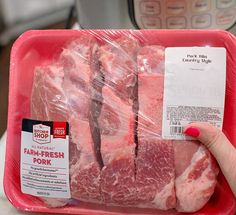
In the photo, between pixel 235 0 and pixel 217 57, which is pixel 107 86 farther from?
pixel 235 0

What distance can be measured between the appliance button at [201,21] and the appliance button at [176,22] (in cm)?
1

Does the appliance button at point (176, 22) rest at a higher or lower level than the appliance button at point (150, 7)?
lower

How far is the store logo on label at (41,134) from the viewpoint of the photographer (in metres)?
0.52

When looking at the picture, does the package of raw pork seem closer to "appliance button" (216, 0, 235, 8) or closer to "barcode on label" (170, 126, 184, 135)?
"barcode on label" (170, 126, 184, 135)

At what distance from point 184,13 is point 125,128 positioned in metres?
0.22

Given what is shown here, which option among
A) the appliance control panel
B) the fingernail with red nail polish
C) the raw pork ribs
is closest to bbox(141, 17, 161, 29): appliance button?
the appliance control panel

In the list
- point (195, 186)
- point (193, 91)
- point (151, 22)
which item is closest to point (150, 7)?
point (151, 22)

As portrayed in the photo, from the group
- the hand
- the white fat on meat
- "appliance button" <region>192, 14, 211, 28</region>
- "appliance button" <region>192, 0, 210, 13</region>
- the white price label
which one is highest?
"appliance button" <region>192, 0, 210, 13</region>

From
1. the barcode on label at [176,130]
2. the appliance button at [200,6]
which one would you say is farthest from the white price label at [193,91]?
the appliance button at [200,6]

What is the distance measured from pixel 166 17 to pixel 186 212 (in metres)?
0.29

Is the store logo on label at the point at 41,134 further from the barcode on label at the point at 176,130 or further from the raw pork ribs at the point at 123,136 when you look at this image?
the barcode on label at the point at 176,130

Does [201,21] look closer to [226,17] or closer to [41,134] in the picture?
[226,17]

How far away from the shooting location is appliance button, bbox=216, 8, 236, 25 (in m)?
0.62

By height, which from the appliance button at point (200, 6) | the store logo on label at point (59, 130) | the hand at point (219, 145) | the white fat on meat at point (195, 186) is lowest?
the white fat on meat at point (195, 186)
